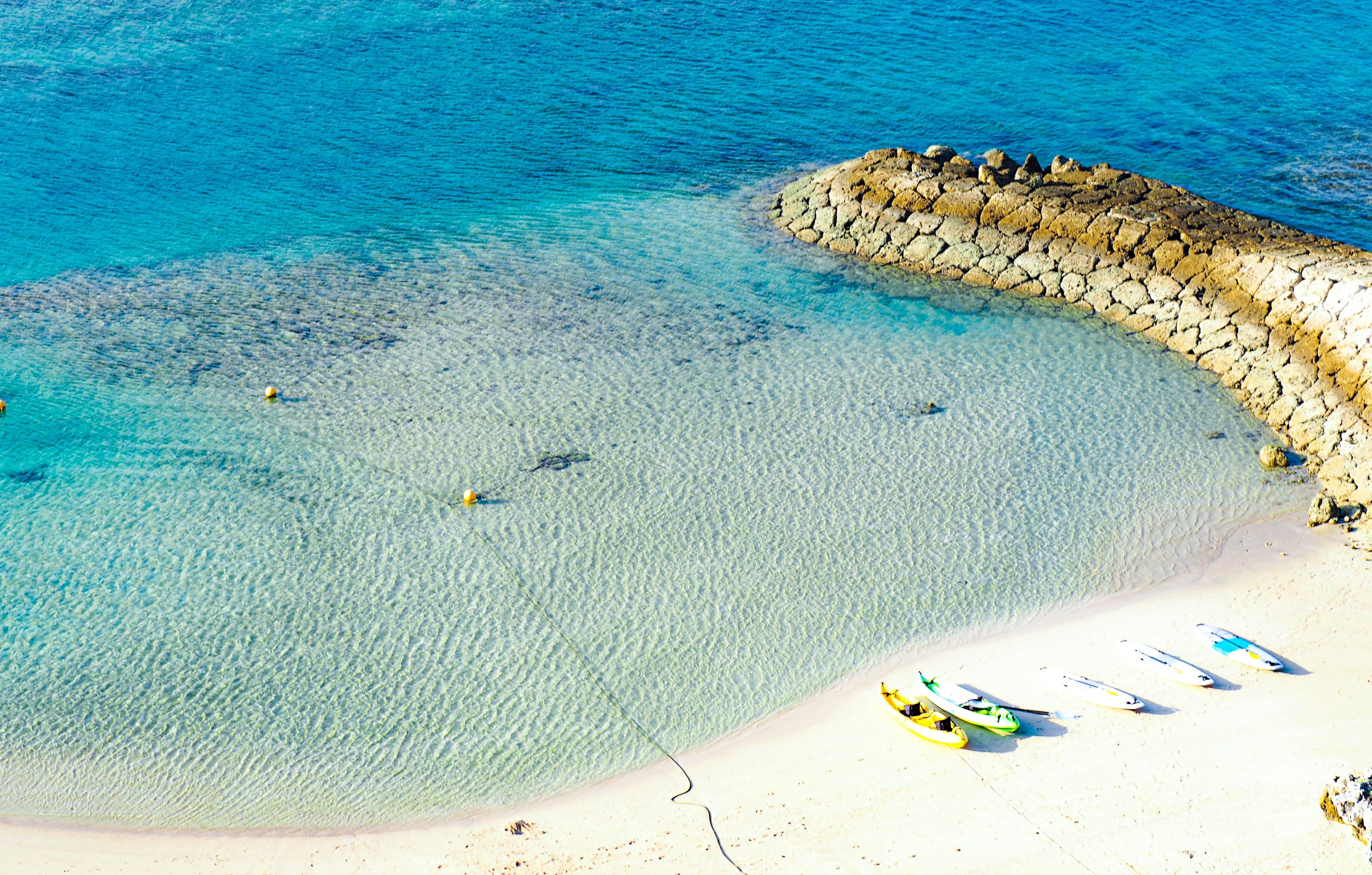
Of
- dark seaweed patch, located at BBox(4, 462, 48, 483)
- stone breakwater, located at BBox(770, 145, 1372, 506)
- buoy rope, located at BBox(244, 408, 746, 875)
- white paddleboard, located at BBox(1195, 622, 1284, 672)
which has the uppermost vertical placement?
stone breakwater, located at BBox(770, 145, 1372, 506)

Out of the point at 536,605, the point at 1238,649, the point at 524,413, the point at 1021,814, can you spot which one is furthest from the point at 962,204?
the point at 1021,814

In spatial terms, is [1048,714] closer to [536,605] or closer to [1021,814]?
[1021,814]

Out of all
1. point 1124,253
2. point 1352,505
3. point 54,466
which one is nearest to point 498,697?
point 54,466

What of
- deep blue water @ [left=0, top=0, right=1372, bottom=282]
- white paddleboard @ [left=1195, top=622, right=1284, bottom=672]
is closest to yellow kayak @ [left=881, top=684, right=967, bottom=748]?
white paddleboard @ [left=1195, top=622, right=1284, bottom=672]

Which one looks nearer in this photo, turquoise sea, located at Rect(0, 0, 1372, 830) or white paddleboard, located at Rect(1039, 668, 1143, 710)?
white paddleboard, located at Rect(1039, 668, 1143, 710)

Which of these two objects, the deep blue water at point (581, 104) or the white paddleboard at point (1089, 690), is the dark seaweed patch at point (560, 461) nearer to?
the white paddleboard at point (1089, 690)

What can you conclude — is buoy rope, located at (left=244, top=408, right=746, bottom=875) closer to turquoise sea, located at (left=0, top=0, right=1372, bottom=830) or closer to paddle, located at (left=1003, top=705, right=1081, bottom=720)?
turquoise sea, located at (left=0, top=0, right=1372, bottom=830)
